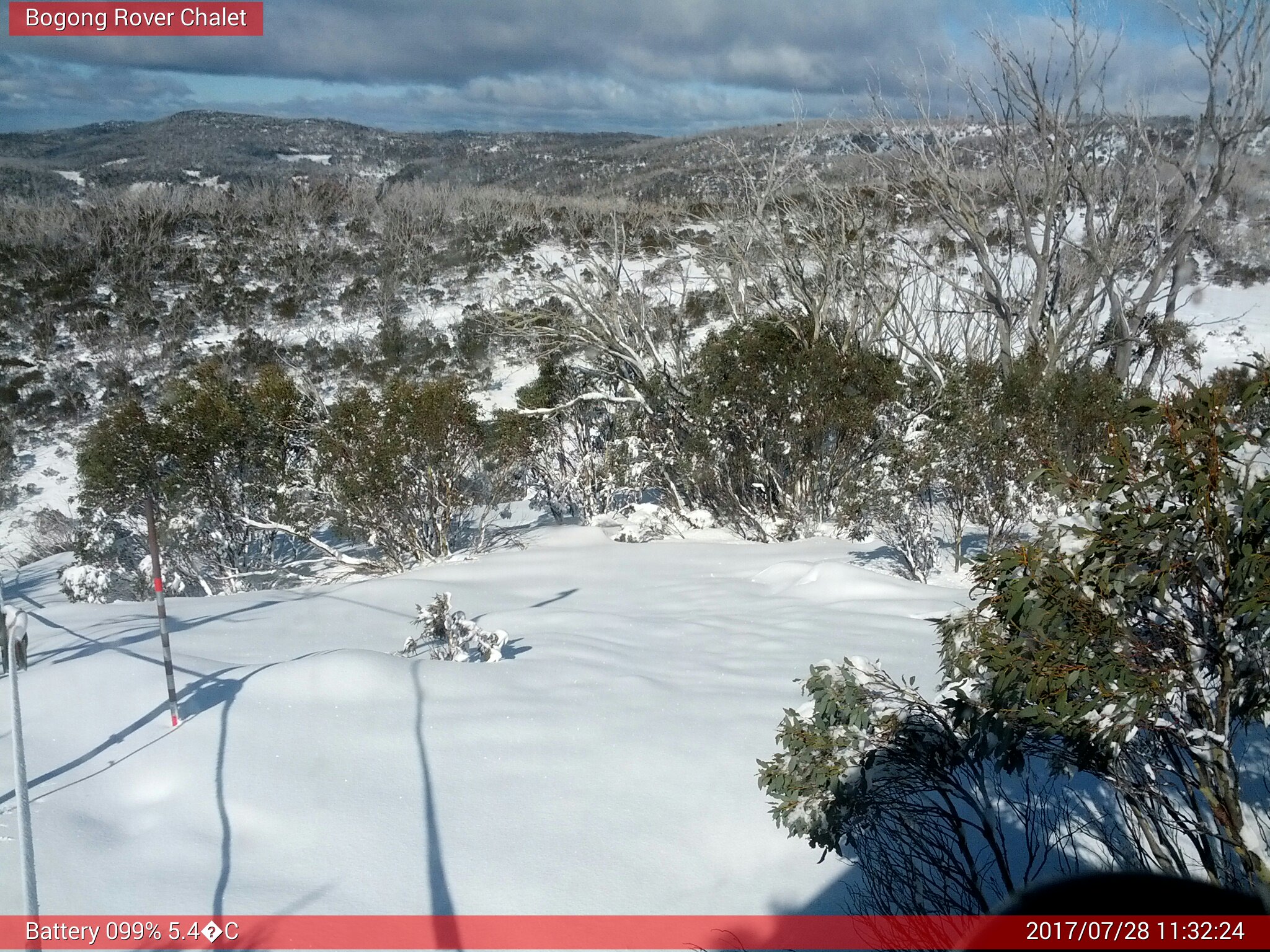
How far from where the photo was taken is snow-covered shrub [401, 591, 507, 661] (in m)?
6.25

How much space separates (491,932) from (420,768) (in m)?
1.18

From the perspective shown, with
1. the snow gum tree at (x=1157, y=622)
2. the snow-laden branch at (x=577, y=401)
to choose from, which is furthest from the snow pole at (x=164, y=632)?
the snow-laden branch at (x=577, y=401)

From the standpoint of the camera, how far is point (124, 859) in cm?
361

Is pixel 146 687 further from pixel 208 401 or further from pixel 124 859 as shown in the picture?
pixel 208 401

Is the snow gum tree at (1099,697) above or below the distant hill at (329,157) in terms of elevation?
below

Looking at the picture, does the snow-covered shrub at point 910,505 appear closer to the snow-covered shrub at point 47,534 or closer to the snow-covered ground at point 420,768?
the snow-covered ground at point 420,768

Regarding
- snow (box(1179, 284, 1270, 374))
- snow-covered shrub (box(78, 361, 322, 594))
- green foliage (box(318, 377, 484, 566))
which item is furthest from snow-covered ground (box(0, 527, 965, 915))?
snow (box(1179, 284, 1270, 374))

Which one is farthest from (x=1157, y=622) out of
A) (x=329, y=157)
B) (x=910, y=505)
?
(x=329, y=157)

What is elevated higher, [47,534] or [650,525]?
[650,525]

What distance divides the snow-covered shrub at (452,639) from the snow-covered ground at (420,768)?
283 mm

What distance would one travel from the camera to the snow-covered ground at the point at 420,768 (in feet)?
11.8

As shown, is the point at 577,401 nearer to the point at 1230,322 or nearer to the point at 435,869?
the point at 435,869

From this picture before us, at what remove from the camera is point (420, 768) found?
4.39 metres

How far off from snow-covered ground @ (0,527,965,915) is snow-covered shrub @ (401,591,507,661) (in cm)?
28
